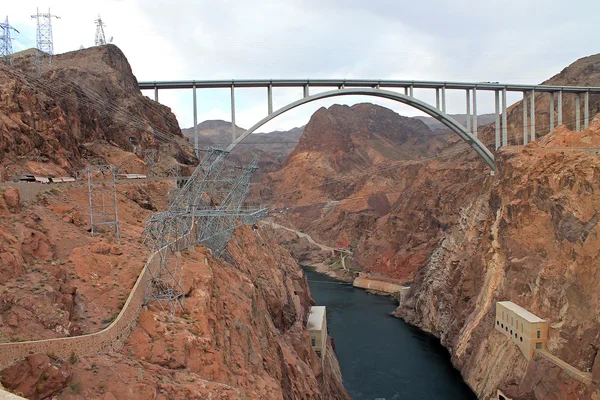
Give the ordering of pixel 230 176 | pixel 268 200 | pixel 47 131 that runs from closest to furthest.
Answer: pixel 47 131
pixel 230 176
pixel 268 200

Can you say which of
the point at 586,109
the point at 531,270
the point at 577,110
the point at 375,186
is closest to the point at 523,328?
the point at 531,270

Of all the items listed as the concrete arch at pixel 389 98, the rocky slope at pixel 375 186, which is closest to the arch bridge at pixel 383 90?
the concrete arch at pixel 389 98

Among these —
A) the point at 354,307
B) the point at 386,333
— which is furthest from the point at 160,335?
the point at 354,307

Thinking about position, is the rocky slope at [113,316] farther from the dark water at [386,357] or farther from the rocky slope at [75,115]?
the dark water at [386,357]

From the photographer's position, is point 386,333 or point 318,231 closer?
point 386,333

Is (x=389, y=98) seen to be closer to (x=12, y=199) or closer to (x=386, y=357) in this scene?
(x=386, y=357)

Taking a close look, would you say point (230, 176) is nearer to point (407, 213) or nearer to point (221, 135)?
point (407, 213)
